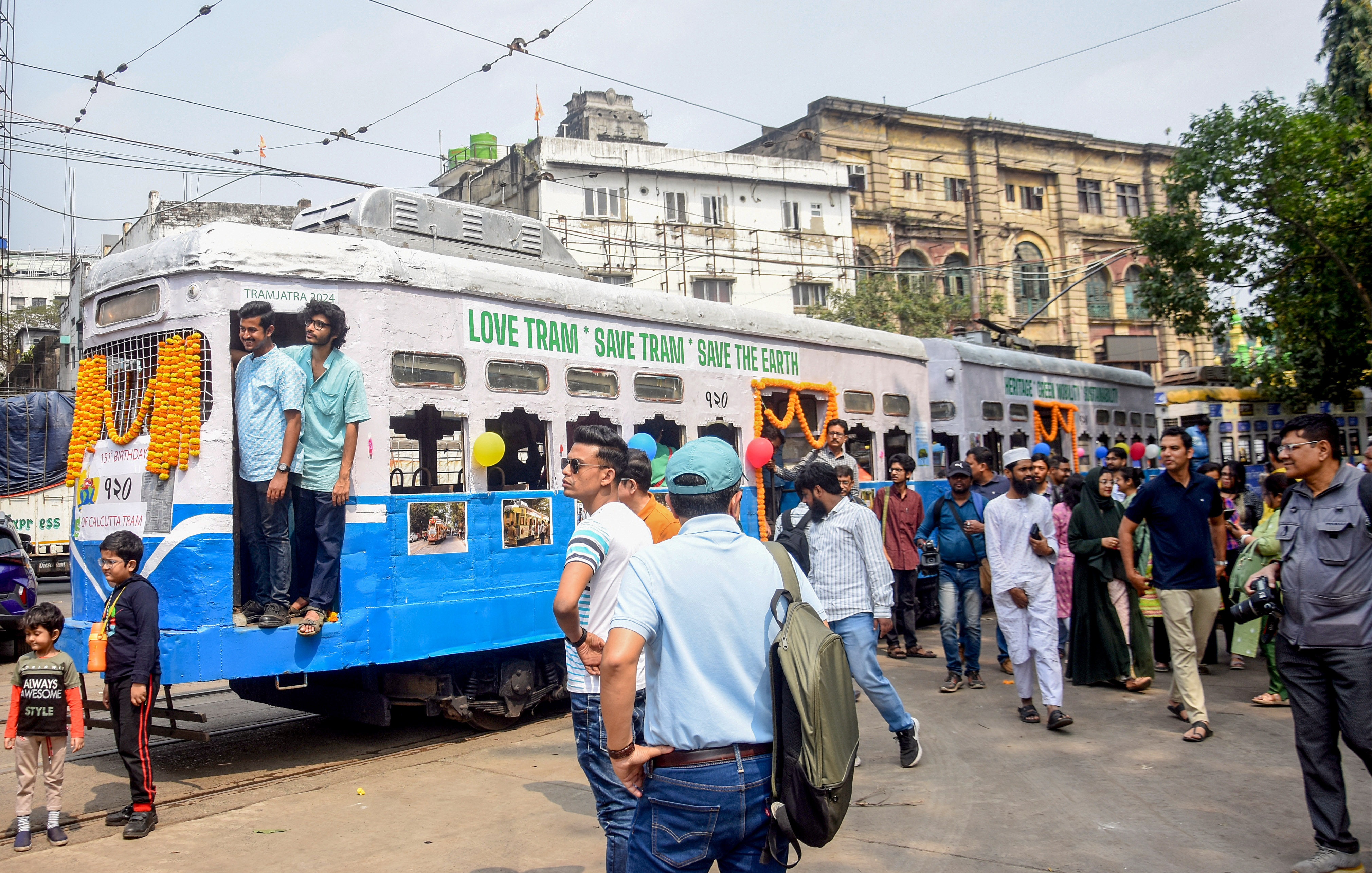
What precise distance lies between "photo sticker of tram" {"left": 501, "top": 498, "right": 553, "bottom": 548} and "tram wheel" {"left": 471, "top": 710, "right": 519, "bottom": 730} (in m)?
1.28

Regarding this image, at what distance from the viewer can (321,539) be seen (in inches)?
273

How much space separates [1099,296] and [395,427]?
39.9 m

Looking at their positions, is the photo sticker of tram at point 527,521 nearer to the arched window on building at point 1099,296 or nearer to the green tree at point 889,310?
the green tree at point 889,310

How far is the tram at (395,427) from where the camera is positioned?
677 cm

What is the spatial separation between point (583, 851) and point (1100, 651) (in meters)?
4.94

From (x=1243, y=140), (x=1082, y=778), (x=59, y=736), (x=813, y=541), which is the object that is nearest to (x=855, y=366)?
(x=813, y=541)

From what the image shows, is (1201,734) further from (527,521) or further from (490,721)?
(490,721)

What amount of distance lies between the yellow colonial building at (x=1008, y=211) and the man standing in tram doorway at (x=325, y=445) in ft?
101

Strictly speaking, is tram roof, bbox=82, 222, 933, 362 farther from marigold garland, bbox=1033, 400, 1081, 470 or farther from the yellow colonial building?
the yellow colonial building

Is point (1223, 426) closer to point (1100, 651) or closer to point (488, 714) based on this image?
point (1100, 651)

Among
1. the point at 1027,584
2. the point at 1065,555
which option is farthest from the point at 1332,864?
the point at 1065,555

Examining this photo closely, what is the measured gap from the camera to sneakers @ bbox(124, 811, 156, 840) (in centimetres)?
570

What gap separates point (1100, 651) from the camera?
849 centimetres

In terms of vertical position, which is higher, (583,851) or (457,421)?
(457,421)
